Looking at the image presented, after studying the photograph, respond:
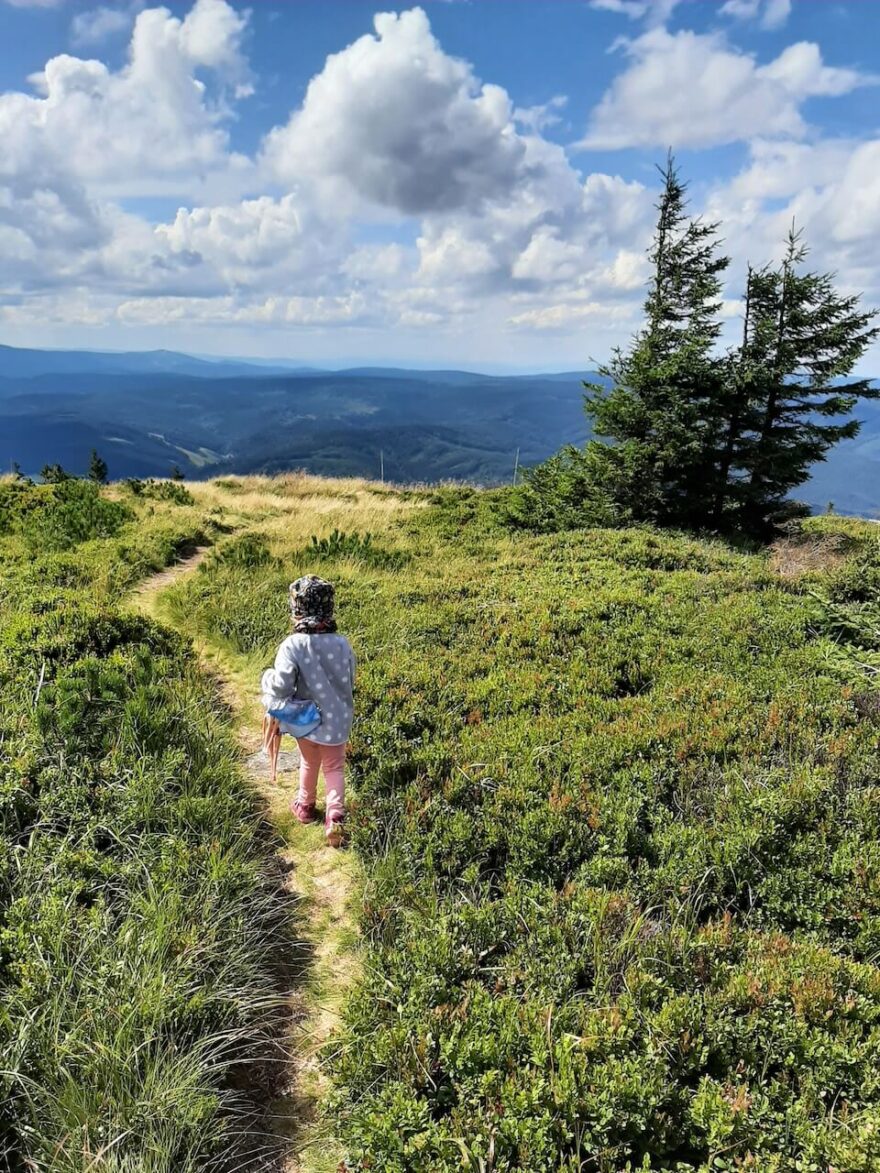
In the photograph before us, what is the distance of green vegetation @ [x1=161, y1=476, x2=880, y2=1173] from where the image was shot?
8.18 ft

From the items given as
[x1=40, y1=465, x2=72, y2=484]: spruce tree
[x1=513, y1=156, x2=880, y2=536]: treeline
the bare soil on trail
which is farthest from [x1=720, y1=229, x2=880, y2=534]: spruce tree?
[x1=40, y1=465, x2=72, y2=484]: spruce tree

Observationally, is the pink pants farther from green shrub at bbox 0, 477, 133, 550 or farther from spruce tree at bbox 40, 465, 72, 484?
spruce tree at bbox 40, 465, 72, 484

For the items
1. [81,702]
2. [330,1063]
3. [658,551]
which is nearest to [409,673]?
[81,702]

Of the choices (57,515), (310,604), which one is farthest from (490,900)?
(57,515)

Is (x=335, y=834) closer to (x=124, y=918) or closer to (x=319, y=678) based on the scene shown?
(x=319, y=678)

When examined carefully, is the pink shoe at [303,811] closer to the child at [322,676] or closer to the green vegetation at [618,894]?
the child at [322,676]

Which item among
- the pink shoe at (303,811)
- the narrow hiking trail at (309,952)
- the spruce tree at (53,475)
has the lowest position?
the narrow hiking trail at (309,952)

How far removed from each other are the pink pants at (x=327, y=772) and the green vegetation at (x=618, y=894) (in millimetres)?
210

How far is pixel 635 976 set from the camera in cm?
309

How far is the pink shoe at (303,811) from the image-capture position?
4.99 meters

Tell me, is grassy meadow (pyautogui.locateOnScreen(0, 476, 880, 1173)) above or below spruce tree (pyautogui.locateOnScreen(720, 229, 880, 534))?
below

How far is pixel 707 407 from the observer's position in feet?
52.6

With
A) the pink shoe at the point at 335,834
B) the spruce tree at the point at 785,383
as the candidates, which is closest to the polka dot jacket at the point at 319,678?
the pink shoe at the point at 335,834

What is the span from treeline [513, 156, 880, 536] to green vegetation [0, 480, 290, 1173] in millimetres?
13303
